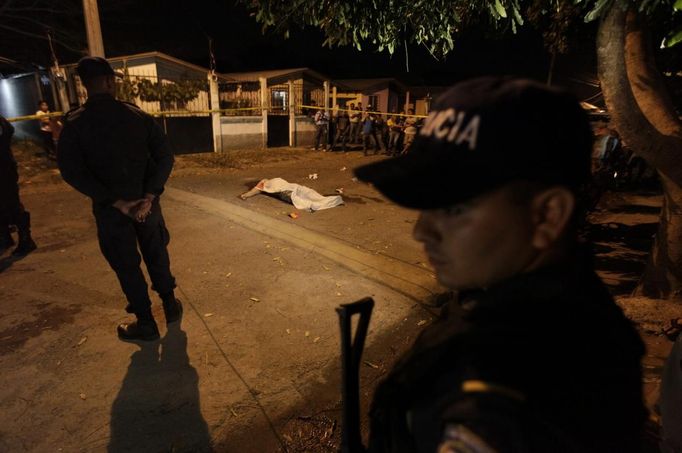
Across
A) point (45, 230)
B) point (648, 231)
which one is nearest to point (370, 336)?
point (45, 230)

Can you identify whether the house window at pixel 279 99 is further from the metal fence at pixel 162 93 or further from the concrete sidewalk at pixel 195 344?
the concrete sidewalk at pixel 195 344

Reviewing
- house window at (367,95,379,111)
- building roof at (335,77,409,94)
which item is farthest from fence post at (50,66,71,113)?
house window at (367,95,379,111)

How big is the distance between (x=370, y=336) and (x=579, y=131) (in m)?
2.97

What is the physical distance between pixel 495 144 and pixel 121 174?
2.89m

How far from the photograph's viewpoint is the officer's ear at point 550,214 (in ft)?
2.38

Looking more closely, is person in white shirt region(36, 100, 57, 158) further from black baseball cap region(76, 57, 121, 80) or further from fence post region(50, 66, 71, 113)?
black baseball cap region(76, 57, 121, 80)

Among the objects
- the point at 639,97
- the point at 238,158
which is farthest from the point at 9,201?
the point at 238,158

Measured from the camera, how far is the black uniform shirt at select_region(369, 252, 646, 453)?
0.59m

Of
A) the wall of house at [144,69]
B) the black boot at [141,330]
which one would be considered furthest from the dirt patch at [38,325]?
the wall of house at [144,69]

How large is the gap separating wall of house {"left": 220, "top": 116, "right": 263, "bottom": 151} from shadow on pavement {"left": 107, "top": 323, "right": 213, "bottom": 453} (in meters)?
12.4

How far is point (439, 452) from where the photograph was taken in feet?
2.11

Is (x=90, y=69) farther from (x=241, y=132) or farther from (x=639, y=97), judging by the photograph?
(x=241, y=132)

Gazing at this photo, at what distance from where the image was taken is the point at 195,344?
3.21 m

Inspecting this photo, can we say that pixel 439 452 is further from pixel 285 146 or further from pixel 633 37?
pixel 285 146
